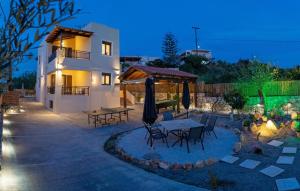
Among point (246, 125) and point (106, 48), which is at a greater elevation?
point (106, 48)

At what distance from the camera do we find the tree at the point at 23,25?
8.09ft

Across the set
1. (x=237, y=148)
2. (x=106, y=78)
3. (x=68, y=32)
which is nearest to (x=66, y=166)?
(x=237, y=148)

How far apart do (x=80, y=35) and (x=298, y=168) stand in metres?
20.0

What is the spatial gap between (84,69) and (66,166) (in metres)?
→ 15.7

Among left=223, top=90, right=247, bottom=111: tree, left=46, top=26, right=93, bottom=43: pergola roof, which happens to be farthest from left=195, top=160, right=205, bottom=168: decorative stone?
left=46, top=26, right=93, bottom=43: pergola roof

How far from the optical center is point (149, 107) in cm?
1027

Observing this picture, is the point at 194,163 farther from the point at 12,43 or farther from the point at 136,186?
the point at 12,43

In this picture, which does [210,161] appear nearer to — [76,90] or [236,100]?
[236,100]

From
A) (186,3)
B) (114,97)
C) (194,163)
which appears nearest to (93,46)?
(114,97)

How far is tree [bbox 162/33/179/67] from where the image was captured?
179ft

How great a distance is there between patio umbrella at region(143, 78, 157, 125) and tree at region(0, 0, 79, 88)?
25.2 ft

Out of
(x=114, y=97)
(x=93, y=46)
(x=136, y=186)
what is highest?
(x=93, y=46)

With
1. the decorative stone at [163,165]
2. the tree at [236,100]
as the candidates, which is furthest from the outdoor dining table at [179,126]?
the tree at [236,100]

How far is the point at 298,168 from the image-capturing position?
22.9 feet
